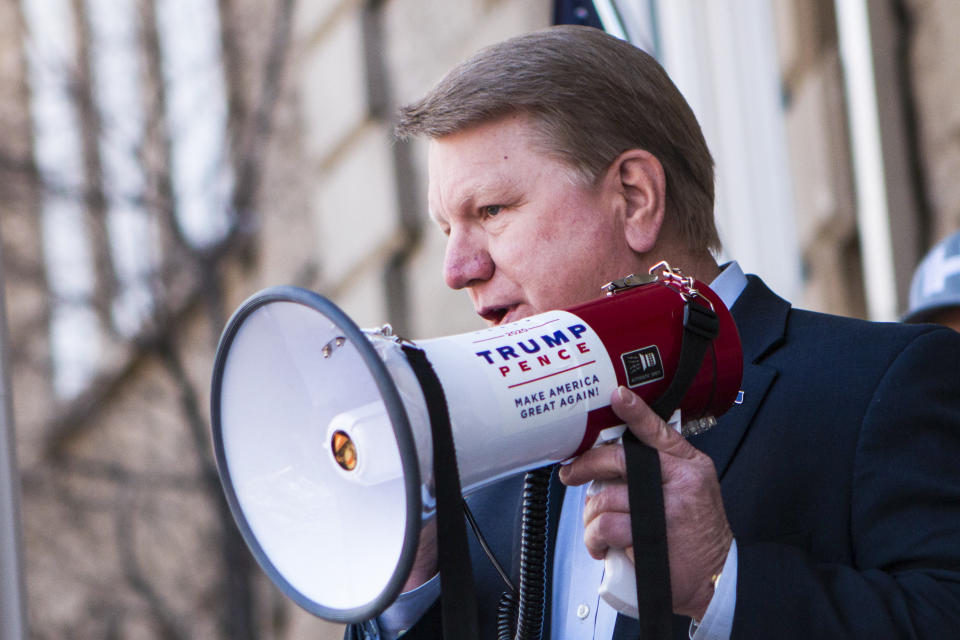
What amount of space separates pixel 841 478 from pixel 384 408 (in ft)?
2.26

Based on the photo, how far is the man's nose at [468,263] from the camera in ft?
5.92

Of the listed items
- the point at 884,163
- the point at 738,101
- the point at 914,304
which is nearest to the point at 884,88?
the point at 884,163

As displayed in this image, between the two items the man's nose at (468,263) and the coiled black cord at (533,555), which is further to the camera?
the man's nose at (468,263)

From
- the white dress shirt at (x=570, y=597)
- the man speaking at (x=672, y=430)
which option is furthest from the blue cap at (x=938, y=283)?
the white dress shirt at (x=570, y=597)

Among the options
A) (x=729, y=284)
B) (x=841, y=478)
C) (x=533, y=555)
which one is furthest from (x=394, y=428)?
(x=729, y=284)

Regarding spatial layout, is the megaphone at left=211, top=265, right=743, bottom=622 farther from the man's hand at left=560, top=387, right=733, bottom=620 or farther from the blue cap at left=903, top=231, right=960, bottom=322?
the blue cap at left=903, top=231, right=960, bottom=322

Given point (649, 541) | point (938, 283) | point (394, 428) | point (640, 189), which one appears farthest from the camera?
point (938, 283)

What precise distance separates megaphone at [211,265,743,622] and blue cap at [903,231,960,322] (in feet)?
6.40

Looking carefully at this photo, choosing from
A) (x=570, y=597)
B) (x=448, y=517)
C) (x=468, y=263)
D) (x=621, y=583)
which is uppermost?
(x=468, y=263)

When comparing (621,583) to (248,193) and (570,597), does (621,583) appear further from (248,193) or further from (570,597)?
(248,193)

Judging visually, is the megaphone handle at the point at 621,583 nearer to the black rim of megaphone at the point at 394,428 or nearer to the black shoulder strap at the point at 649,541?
the black shoulder strap at the point at 649,541

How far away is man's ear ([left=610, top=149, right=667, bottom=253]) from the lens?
1890 mm

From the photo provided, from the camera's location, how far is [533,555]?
1.71 metres

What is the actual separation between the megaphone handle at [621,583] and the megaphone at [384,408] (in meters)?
0.14
